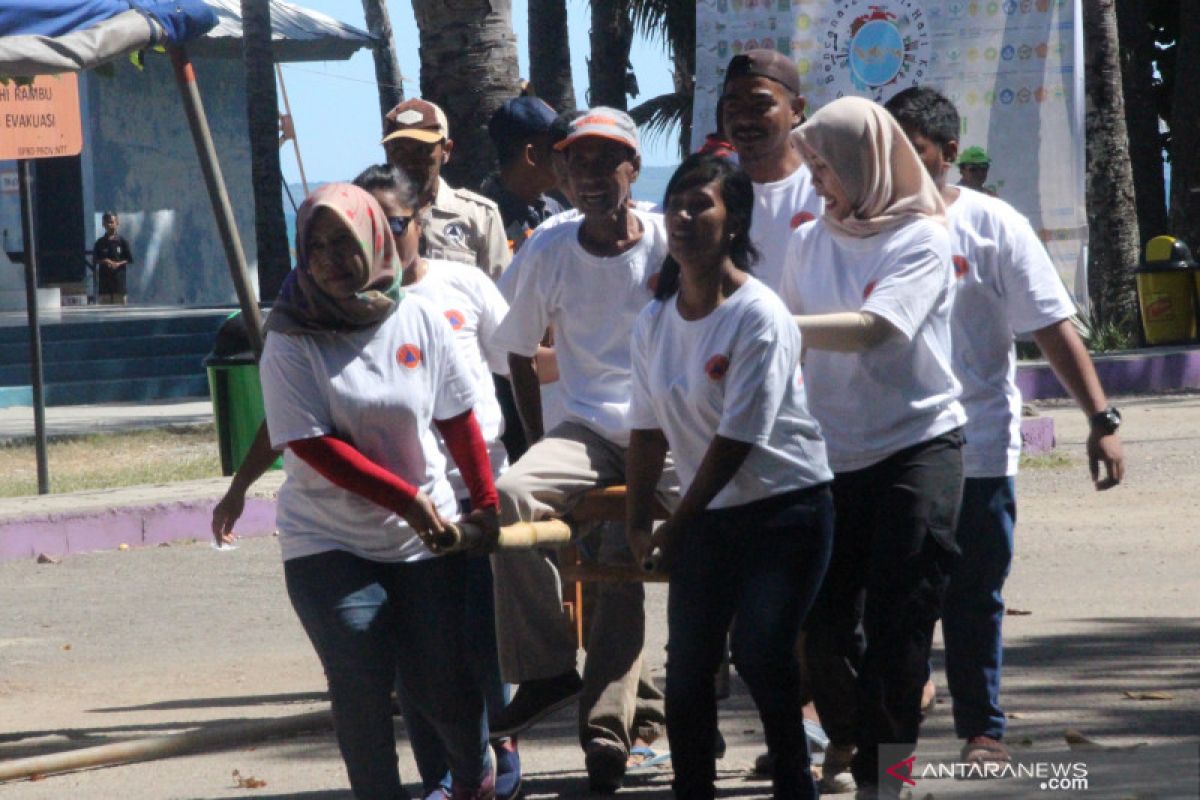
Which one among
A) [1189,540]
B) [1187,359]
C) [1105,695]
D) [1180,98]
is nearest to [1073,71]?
[1187,359]

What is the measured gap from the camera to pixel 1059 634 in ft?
25.4

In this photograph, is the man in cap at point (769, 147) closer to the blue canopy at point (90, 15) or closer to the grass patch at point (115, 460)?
the blue canopy at point (90, 15)

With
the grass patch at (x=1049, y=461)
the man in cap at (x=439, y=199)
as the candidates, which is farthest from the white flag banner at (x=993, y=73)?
the man in cap at (x=439, y=199)

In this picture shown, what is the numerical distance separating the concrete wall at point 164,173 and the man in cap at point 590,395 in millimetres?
29056

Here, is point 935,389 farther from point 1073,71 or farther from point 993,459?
point 1073,71

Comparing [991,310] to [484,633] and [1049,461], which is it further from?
[1049,461]

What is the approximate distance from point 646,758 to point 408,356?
1692mm

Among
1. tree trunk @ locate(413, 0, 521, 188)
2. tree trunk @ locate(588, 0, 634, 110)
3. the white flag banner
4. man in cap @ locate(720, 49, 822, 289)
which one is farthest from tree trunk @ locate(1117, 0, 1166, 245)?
man in cap @ locate(720, 49, 822, 289)

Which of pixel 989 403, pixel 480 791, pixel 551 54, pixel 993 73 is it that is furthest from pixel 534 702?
pixel 551 54

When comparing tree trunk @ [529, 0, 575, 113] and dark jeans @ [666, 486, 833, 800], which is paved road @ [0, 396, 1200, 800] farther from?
tree trunk @ [529, 0, 575, 113]

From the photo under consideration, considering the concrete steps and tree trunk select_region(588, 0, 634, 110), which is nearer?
the concrete steps

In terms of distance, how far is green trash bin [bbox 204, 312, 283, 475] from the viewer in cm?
1259

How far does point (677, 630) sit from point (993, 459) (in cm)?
115

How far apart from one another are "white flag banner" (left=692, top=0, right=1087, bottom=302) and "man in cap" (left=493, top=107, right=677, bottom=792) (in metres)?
12.2
